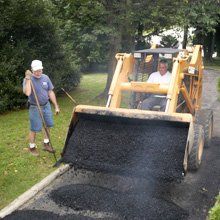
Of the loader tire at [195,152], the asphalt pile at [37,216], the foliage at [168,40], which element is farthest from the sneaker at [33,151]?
the foliage at [168,40]

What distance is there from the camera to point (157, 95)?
28.6 feet

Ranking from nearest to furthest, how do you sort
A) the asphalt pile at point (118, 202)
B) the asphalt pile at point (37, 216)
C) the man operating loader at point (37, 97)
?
the asphalt pile at point (37, 216)
the asphalt pile at point (118, 202)
the man operating loader at point (37, 97)

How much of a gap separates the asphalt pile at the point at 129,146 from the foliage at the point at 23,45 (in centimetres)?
523

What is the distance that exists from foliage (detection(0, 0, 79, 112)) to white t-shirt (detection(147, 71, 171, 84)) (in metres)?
5.00

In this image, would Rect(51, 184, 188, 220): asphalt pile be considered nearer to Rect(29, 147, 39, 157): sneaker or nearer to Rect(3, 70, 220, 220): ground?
Rect(3, 70, 220, 220): ground

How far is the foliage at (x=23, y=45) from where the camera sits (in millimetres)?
12406

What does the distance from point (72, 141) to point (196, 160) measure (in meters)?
2.40

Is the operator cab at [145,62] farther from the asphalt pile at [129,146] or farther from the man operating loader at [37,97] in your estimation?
the man operating loader at [37,97]

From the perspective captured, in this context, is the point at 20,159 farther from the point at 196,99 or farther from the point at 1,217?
the point at 196,99

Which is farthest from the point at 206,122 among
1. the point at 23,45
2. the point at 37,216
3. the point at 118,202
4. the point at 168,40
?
the point at 168,40

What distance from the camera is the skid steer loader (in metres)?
7.13

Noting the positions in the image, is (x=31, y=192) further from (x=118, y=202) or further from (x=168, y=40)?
(x=168, y=40)

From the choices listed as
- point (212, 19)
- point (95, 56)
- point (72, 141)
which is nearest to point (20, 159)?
point (72, 141)

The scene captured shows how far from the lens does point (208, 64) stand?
32.1 metres
